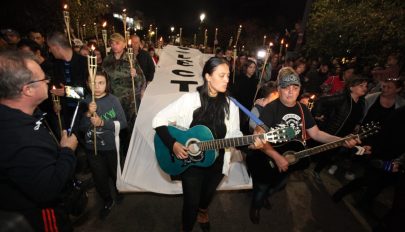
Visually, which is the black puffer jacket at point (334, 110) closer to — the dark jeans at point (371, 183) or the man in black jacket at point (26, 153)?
the dark jeans at point (371, 183)

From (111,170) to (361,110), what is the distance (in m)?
5.02

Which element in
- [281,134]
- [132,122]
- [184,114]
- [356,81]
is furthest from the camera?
[132,122]

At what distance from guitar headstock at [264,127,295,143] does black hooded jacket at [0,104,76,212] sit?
1.98 m

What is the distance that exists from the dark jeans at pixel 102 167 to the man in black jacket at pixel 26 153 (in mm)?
1413

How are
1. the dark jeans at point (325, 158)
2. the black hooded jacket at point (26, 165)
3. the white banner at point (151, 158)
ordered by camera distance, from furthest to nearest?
the dark jeans at point (325, 158) → the white banner at point (151, 158) → the black hooded jacket at point (26, 165)

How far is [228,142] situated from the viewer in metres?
2.79

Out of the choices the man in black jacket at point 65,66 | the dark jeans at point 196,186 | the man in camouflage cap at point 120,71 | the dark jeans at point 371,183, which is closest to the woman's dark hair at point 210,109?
the dark jeans at point 196,186

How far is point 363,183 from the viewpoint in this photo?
422cm

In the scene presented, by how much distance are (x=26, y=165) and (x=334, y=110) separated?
17.1 ft

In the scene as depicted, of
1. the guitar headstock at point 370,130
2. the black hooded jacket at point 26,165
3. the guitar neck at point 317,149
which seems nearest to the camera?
the black hooded jacket at point 26,165

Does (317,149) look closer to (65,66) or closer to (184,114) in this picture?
(184,114)

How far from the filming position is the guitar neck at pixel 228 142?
8.87ft

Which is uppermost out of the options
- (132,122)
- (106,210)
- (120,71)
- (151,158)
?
(120,71)

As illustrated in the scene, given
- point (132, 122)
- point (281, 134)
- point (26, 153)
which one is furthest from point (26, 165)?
point (132, 122)
